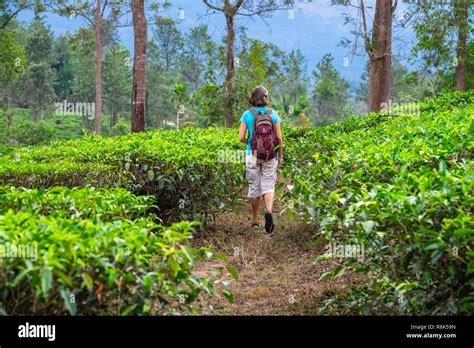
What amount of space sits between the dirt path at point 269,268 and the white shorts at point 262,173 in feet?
2.01

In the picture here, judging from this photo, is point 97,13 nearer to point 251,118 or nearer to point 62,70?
point 251,118

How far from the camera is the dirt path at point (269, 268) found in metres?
5.59

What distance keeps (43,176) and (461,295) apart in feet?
14.4

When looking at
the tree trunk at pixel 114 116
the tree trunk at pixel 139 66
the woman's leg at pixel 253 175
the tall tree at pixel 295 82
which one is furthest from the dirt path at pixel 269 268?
the tall tree at pixel 295 82

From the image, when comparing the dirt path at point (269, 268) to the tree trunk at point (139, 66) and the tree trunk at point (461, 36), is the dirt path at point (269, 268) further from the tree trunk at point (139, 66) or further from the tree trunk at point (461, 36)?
the tree trunk at point (461, 36)

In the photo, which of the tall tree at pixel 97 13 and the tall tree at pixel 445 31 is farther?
the tall tree at pixel 97 13

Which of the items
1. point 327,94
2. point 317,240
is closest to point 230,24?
point 317,240

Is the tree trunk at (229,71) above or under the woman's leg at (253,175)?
above

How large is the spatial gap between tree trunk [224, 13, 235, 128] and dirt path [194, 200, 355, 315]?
11105 mm

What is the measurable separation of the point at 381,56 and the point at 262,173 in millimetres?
9508

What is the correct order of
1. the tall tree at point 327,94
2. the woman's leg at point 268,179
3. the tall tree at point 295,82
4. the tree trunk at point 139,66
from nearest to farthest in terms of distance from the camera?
the woman's leg at point 268,179 < the tree trunk at point 139,66 < the tall tree at point 327,94 < the tall tree at point 295,82
